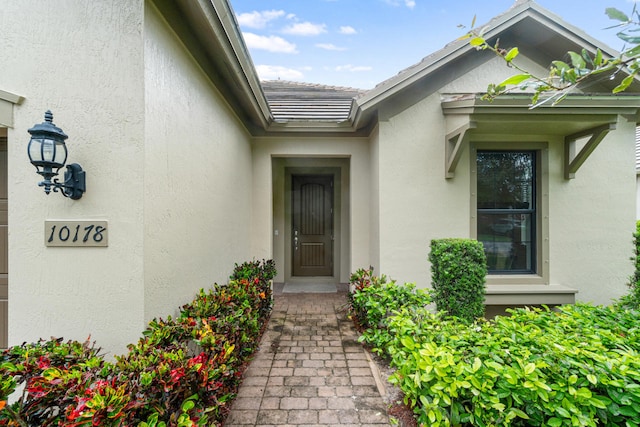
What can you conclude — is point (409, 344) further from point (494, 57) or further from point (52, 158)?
point (494, 57)

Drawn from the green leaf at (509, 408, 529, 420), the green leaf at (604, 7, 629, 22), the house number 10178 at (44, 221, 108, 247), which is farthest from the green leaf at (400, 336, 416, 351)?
the house number 10178 at (44, 221, 108, 247)

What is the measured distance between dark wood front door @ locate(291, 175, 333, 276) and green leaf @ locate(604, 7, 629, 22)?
5958 millimetres

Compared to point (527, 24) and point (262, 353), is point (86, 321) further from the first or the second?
point (527, 24)

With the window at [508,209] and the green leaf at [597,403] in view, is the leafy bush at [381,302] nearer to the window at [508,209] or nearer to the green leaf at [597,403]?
the green leaf at [597,403]

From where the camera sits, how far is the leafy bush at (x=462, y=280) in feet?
12.0

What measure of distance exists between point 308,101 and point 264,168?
2082 mm

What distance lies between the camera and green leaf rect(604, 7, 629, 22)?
1.18m

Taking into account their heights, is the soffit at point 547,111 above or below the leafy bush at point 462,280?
above

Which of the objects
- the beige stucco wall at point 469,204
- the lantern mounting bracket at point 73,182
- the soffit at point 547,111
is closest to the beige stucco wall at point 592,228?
the beige stucco wall at point 469,204

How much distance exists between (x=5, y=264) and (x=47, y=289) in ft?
2.68

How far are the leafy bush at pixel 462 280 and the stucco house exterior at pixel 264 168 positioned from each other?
848 millimetres

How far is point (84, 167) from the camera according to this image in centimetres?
220

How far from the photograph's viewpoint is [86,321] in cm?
222

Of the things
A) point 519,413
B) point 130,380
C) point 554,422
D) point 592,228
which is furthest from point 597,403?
point 592,228
